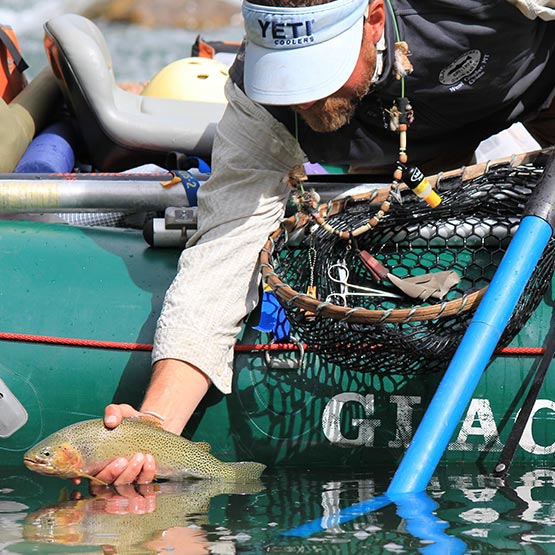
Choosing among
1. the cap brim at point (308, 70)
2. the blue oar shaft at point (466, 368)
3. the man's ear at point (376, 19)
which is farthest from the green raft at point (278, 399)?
the man's ear at point (376, 19)

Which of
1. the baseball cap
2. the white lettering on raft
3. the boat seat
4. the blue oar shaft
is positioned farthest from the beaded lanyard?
the boat seat

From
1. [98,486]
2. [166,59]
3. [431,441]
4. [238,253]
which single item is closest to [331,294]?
[238,253]

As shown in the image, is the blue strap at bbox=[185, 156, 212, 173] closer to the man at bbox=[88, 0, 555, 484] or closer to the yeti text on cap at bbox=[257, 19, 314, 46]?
the man at bbox=[88, 0, 555, 484]

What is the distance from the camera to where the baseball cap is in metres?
1.94

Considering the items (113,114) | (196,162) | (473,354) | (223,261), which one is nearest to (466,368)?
(473,354)

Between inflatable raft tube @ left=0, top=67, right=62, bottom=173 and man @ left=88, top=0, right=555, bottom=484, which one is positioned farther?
inflatable raft tube @ left=0, top=67, right=62, bottom=173

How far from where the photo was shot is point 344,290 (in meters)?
2.10

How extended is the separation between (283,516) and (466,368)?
0.45 meters

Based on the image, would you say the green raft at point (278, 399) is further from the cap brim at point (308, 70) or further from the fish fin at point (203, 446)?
the cap brim at point (308, 70)

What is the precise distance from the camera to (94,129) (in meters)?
3.29

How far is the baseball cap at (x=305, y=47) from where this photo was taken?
1938mm

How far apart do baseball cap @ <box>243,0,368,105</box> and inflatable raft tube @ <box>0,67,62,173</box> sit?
1391 mm

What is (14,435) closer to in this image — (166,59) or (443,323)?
(443,323)

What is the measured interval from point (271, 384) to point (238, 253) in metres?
0.28
